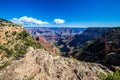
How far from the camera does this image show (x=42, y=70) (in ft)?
181

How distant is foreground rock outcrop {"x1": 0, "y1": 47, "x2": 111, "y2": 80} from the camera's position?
51228 mm

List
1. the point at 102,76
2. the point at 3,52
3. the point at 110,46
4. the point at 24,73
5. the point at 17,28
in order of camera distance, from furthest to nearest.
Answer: the point at 17,28 → the point at 3,52 → the point at 110,46 → the point at 102,76 → the point at 24,73

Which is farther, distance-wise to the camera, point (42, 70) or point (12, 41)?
point (12, 41)

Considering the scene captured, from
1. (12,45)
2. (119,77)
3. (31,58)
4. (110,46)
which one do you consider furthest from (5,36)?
(119,77)

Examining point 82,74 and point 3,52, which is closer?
point 82,74

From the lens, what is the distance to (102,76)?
60594 millimetres

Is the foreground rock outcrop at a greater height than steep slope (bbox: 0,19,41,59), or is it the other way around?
the foreground rock outcrop

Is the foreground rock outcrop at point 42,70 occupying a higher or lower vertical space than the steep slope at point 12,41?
higher

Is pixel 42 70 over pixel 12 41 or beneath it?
over

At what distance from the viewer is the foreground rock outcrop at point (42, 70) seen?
51228 mm

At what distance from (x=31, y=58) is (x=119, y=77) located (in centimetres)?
2507

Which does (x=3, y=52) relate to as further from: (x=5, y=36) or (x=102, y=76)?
(x=102, y=76)

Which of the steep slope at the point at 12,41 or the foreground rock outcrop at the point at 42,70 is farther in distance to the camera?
the steep slope at the point at 12,41

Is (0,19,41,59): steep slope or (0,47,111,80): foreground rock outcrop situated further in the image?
(0,19,41,59): steep slope
